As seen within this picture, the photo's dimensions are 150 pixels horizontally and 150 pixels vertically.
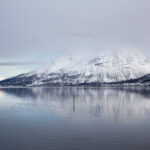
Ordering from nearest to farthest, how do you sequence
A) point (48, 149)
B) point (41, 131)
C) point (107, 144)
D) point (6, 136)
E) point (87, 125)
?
point (48, 149) → point (107, 144) → point (6, 136) → point (41, 131) → point (87, 125)

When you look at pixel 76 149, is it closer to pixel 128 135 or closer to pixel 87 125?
pixel 128 135

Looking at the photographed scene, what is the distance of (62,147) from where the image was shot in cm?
2838

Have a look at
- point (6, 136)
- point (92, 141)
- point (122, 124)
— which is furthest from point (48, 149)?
point (122, 124)

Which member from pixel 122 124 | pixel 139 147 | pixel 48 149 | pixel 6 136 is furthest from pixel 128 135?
pixel 6 136

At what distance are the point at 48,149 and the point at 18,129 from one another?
12.9 m

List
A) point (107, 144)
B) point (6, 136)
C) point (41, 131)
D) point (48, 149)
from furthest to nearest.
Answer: point (41, 131), point (6, 136), point (107, 144), point (48, 149)

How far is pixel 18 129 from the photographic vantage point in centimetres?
3884

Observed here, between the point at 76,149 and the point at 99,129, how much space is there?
11.2 meters

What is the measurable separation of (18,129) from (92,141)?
47.0 ft

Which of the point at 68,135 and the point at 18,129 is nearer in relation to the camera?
the point at 68,135

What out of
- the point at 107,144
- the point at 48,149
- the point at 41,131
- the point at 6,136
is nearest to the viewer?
the point at 48,149

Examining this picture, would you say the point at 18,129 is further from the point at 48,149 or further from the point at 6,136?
the point at 48,149

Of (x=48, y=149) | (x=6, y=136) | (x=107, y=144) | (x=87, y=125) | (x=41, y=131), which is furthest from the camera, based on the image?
(x=87, y=125)

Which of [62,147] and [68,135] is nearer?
[62,147]
